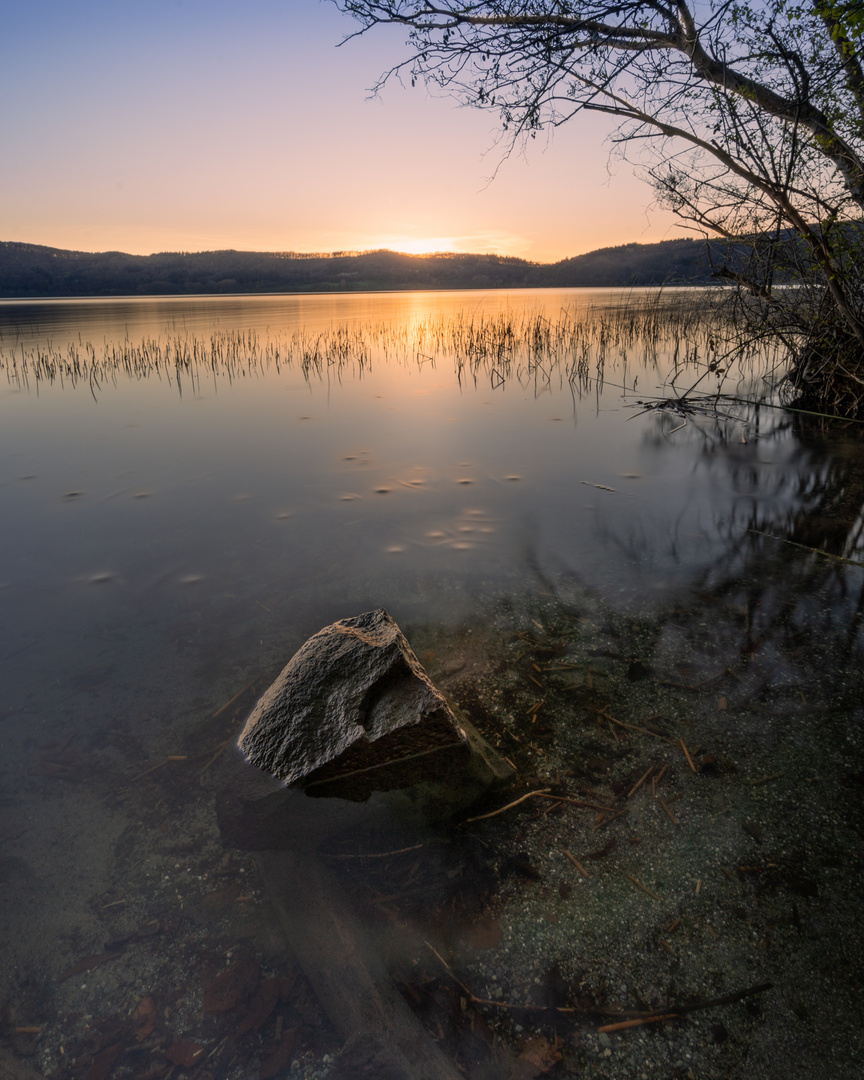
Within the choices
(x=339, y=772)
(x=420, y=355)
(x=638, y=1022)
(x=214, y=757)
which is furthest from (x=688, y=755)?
(x=420, y=355)

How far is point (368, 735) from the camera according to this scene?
→ 2.43 meters

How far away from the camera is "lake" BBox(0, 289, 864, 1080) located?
67.1 inches

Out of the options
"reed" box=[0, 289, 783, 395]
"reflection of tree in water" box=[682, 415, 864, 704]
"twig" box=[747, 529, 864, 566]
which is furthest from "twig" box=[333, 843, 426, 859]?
"reed" box=[0, 289, 783, 395]

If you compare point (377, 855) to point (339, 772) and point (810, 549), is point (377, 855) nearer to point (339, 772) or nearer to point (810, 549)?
point (339, 772)

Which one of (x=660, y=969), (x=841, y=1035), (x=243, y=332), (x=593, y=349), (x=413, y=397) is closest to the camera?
(x=841, y=1035)

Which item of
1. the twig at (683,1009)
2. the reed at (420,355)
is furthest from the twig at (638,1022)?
the reed at (420,355)

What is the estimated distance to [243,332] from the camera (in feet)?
75.4

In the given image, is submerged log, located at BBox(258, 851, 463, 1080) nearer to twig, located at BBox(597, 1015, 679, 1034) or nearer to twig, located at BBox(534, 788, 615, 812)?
twig, located at BBox(597, 1015, 679, 1034)

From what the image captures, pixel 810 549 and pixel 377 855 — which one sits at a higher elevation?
pixel 810 549

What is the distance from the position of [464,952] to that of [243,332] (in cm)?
2448

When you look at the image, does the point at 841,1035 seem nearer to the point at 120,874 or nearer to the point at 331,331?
the point at 120,874

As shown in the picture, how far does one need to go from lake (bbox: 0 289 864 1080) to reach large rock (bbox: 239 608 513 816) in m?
0.19

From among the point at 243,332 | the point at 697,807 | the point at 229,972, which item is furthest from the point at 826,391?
the point at 243,332

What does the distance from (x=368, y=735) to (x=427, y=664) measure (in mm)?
783
